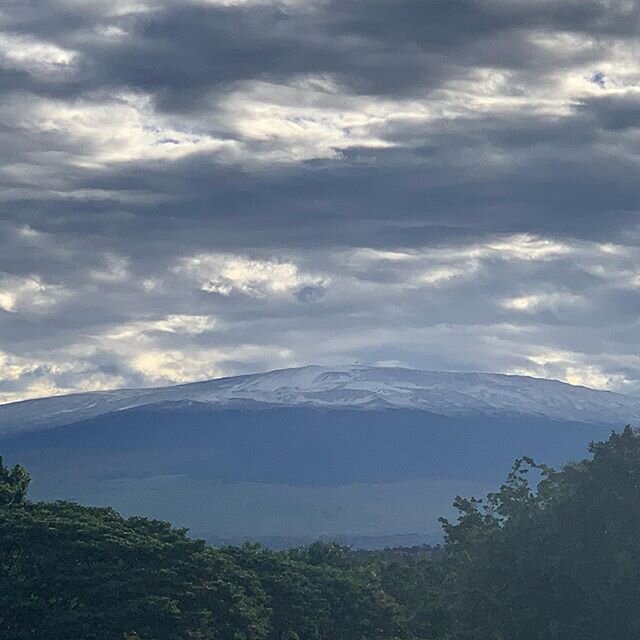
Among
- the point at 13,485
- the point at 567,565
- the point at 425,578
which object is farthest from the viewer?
the point at 13,485

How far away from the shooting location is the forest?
5319cm

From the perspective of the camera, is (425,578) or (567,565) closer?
(567,565)

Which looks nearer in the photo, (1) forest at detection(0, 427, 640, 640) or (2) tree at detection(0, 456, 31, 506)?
(1) forest at detection(0, 427, 640, 640)

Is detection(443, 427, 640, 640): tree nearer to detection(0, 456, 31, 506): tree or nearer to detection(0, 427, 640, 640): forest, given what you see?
detection(0, 427, 640, 640): forest

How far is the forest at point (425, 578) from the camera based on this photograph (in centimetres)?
5319

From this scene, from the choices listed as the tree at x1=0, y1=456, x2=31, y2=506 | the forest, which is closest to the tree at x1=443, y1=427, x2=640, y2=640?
the forest

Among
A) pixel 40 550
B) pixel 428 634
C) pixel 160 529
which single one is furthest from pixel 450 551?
A: pixel 40 550

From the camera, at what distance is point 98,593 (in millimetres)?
55000

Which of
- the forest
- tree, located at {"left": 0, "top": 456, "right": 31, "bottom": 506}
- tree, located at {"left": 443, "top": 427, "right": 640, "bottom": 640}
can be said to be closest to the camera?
tree, located at {"left": 443, "top": 427, "right": 640, "bottom": 640}

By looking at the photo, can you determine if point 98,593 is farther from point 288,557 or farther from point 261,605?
point 288,557

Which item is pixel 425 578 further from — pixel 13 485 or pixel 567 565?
pixel 13 485

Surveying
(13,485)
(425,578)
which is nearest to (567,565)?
(425,578)

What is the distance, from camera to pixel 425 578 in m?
61.9

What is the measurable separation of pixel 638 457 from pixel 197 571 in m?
16.9
